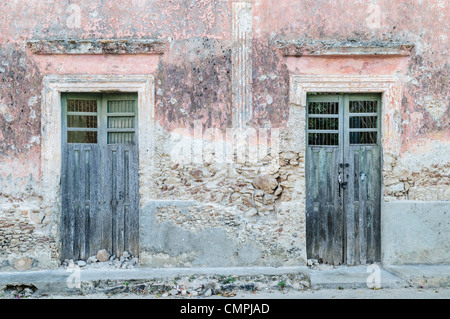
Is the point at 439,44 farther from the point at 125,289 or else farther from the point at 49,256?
the point at 49,256

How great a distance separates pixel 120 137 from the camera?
6297 mm

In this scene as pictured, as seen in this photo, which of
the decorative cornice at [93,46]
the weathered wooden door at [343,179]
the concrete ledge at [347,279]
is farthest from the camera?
the weathered wooden door at [343,179]

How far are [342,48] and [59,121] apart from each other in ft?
12.4

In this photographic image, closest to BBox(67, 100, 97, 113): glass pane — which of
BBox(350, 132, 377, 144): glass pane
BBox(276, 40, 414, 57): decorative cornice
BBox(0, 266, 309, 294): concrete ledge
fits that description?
BBox(0, 266, 309, 294): concrete ledge

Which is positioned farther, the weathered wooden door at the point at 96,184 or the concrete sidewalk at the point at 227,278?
the weathered wooden door at the point at 96,184

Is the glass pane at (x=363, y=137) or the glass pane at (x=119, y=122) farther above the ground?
the glass pane at (x=119, y=122)

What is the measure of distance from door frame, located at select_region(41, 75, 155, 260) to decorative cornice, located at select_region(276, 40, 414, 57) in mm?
1838

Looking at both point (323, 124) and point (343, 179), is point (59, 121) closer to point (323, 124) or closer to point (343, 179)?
point (323, 124)

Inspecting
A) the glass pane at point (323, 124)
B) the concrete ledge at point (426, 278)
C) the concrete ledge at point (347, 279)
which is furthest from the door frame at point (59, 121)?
the concrete ledge at point (426, 278)

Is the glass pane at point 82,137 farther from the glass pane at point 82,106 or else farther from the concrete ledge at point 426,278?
the concrete ledge at point 426,278

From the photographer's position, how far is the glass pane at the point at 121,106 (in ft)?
20.6

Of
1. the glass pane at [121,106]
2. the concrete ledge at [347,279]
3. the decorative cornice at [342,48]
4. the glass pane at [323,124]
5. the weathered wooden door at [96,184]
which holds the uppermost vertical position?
the decorative cornice at [342,48]

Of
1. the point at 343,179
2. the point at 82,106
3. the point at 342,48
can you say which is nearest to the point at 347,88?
the point at 342,48

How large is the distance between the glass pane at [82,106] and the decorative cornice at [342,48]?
2.58 metres
